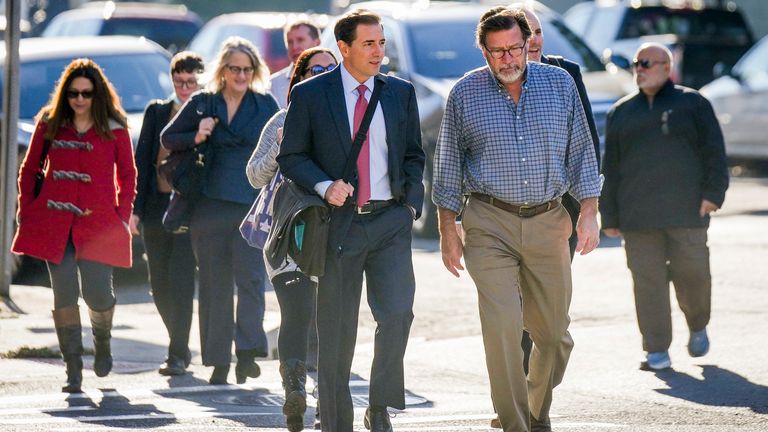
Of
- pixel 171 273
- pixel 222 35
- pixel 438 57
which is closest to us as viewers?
pixel 171 273

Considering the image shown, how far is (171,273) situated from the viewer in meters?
10.1

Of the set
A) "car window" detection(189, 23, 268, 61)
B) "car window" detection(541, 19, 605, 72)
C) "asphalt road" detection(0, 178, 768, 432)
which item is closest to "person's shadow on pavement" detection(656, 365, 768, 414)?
"asphalt road" detection(0, 178, 768, 432)

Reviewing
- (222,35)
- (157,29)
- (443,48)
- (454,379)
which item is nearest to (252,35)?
(222,35)

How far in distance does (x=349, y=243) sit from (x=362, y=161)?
1.12ft

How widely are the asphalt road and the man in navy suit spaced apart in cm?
77

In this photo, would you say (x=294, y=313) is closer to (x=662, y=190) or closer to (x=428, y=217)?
(x=662, y=190)

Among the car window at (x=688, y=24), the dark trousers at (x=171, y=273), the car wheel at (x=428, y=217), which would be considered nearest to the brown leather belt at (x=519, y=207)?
the dark trousers at (x=171, y=273)

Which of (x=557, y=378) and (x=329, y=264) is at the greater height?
(x=329, y=264)

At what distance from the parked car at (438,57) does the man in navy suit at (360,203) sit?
825 centimetres

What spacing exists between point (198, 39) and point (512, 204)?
1564 centimetres

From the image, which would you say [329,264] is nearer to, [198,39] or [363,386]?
[363,386]

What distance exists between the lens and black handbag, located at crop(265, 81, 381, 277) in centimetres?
716

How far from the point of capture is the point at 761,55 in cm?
2041

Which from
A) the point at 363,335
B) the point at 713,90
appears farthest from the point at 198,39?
the point at 363,335
